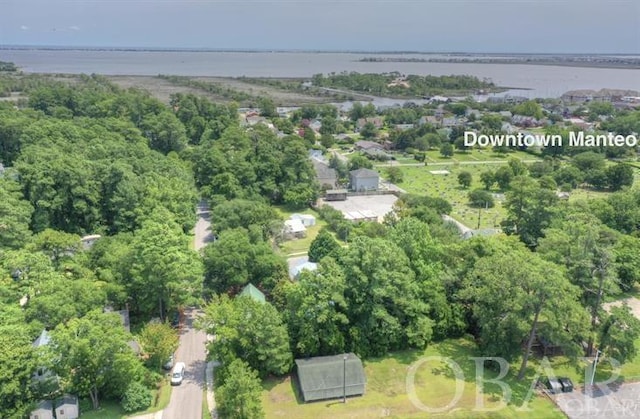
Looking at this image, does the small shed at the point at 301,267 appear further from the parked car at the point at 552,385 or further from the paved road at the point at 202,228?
the parked car at the point at 552,385

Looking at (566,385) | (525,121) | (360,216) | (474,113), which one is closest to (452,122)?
(474,113)

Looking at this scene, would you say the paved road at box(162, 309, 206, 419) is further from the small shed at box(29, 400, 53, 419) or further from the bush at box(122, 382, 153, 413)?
the small shed at box(29, 400, 53, 419)

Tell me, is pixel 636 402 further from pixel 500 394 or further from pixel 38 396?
pixel 38 396

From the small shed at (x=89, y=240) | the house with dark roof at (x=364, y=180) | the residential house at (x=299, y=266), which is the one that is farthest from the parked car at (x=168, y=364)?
the house with dark roof at (x=364, y=180)

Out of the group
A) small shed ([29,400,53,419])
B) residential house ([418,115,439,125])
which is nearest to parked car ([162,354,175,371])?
small shed ([29,400,53,419])

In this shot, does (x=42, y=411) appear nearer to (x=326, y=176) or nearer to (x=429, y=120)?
(x=326, y=176)

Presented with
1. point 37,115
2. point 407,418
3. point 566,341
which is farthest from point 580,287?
point 37,115
